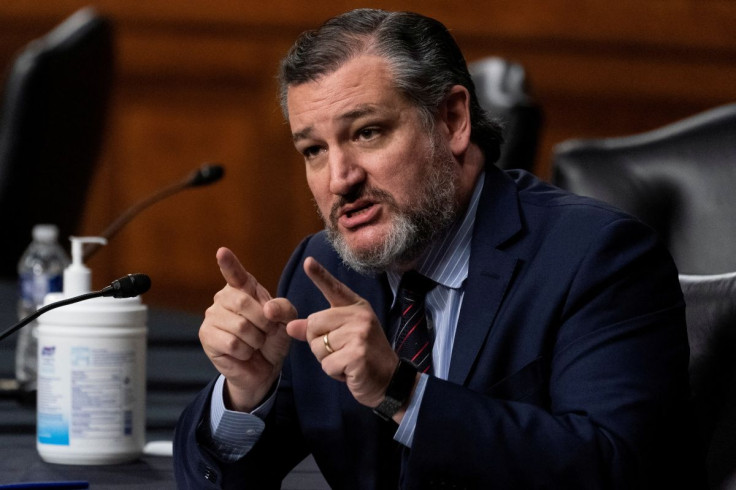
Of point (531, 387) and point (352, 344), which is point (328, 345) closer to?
point (352, 344)

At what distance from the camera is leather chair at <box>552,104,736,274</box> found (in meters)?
1.91

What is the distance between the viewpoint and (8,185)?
3201 mm

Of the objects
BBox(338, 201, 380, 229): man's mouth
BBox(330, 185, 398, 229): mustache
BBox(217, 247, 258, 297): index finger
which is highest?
BBox(330, 185, 398, 229): mustache

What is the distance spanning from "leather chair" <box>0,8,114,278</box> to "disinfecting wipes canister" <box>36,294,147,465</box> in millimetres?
1783

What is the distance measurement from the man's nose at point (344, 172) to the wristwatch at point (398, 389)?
12.0 inches

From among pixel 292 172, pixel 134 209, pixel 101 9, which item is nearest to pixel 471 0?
pixel 292 172

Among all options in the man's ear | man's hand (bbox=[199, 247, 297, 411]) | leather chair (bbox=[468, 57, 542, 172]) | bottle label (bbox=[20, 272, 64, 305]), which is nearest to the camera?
man's hand (bbox=[199, 247, 297, 411])

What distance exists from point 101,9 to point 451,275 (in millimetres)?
3873

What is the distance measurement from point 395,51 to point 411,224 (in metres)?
0.22

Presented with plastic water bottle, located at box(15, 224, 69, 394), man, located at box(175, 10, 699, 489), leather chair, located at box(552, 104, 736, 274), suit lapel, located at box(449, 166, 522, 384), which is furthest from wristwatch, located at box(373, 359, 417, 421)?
plastic water bottle, located at box(15, 224, 69, 394)

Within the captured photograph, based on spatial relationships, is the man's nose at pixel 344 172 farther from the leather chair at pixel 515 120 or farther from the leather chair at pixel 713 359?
the leather chair at pixel 515 120

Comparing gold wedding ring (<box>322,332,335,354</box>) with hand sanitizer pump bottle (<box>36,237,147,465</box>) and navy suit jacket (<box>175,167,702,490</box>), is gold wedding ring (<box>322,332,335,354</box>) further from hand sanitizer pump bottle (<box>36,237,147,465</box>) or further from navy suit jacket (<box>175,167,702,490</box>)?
hand sanitizer pump bottle (<box>36,237,147,465</box>)

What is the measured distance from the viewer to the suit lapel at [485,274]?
1399mm

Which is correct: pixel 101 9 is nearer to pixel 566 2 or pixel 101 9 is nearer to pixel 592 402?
pixel 566 2
